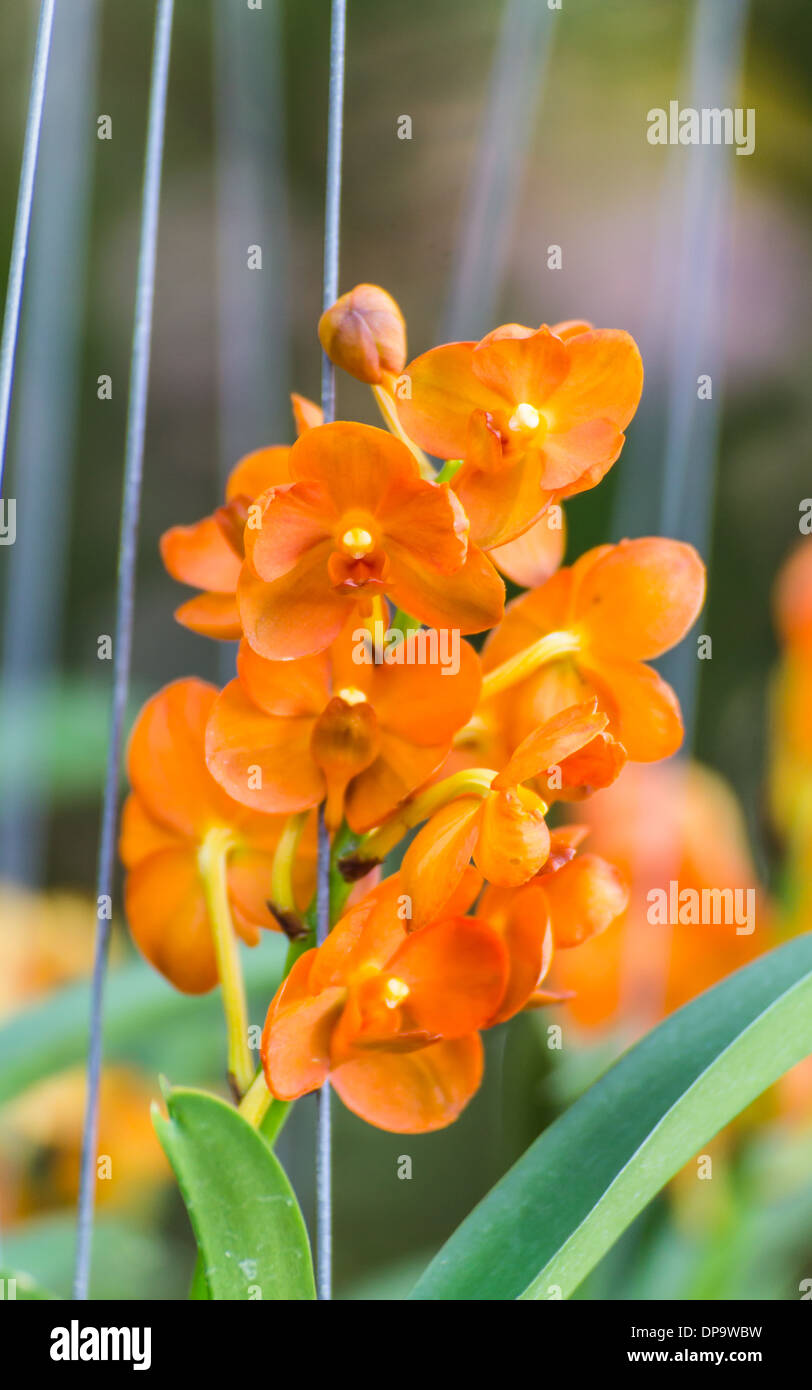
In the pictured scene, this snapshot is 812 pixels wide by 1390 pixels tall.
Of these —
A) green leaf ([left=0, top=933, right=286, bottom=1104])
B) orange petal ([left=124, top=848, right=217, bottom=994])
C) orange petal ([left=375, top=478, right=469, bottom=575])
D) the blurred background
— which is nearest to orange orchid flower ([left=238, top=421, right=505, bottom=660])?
orange petal ([left=375, top=478, right=469, bottom=575])

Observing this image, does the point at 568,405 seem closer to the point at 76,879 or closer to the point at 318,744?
the point at 318,744

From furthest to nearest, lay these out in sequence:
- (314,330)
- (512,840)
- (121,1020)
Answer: (314,330), (121,1020), (512,840)

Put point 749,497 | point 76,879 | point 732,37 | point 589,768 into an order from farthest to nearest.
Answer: point 76,879, point 749,497, point 732,37, point 589,768

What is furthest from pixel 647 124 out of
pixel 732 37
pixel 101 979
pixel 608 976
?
pixel 101 979

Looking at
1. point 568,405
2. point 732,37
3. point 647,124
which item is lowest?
point 568,405

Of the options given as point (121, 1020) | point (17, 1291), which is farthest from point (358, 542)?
point (121, 1020)

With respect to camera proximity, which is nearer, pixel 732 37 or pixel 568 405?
pixel 568 405

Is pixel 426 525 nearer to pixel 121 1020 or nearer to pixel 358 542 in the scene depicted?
pixel 358 542
